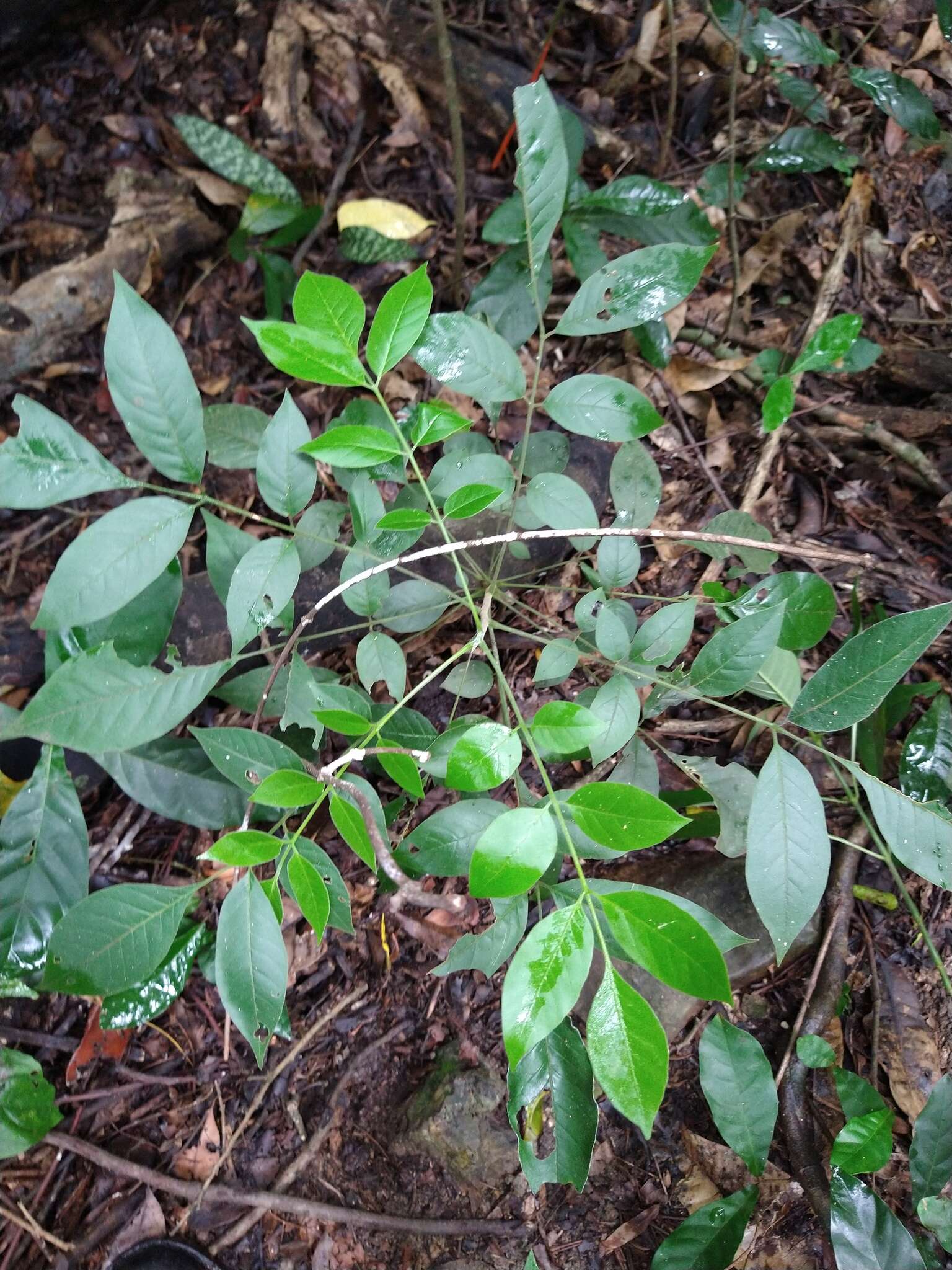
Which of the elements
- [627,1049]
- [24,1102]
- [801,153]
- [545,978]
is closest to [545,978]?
[545,978]

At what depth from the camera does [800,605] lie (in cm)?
129

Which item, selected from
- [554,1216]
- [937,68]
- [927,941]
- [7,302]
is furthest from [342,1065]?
[937,68]

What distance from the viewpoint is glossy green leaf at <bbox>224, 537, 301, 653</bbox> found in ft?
3.92

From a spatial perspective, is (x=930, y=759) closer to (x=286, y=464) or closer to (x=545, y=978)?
(x=545, y=978)

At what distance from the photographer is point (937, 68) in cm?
224

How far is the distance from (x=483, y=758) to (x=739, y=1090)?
0.88 meters

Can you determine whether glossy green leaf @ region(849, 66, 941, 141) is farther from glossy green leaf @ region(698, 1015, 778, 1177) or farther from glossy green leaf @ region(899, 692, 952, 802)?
glossy green leaf @ region(698, 1015, 778, 1177)

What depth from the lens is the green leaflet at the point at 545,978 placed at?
853 mm

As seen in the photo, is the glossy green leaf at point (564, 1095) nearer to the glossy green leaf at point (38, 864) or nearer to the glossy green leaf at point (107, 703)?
the glossy green leaf at point (107, 703)

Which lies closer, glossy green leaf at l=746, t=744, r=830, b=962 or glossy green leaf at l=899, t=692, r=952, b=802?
glossy green leaf at l=746, t=744, r=830, b=962

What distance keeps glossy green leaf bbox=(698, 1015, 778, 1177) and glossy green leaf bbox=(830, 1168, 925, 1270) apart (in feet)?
0.43

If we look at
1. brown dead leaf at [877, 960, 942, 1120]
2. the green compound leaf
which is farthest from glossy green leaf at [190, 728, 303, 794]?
the green compound leaf

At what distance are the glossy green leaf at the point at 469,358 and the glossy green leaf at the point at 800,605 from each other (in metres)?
0.54

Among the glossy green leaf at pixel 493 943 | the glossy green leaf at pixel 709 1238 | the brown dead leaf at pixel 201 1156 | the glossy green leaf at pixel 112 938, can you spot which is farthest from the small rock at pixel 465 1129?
the glossy green leaf at pixel 112 938
